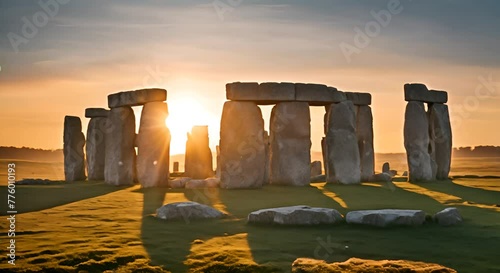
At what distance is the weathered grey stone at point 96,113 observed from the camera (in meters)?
26.5


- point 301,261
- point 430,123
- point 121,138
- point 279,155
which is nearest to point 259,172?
point 279,155

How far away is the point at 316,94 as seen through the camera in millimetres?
20484

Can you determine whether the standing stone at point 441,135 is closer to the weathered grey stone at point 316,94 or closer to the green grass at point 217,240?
the weathered grey stone at point 316,94

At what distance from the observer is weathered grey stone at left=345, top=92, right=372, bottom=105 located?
2492 cm

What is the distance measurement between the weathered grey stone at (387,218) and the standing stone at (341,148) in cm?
1024

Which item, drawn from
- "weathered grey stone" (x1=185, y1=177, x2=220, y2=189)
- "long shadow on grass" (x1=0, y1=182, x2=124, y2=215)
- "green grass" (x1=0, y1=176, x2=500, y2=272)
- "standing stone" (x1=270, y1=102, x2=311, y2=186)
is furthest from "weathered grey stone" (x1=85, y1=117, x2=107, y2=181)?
"green grass" (x1=0, y1=176, x2=500, y2=272)

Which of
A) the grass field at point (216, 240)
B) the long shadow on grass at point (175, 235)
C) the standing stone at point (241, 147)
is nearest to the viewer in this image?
the grass field at point (216, 240)

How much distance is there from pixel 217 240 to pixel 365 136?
16.9 m

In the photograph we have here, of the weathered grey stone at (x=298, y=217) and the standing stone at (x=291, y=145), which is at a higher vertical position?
the standing stone at (x=291, y=145)

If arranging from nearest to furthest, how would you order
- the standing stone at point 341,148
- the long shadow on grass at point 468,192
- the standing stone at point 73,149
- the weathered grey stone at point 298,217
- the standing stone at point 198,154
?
the weathered grey stone at point 298,217 < the long shadow on grass at point 468,192 < the standing stone at point 341,148 < the standing stone at point 198,154 < the standing stone at point 73,149

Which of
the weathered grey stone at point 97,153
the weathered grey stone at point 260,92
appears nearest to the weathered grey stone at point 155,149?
the weathered grey stone at point 260,92

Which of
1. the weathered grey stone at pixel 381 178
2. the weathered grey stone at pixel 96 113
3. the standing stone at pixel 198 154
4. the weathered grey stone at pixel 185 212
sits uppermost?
the weathered grey stone at pixel 96 113

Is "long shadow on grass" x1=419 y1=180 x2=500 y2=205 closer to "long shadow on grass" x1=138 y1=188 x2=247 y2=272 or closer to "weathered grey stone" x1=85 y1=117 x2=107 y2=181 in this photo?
"long shadow on grass" x1=138 y1=188 x2=247 y2=272

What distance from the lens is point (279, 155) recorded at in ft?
66.0
